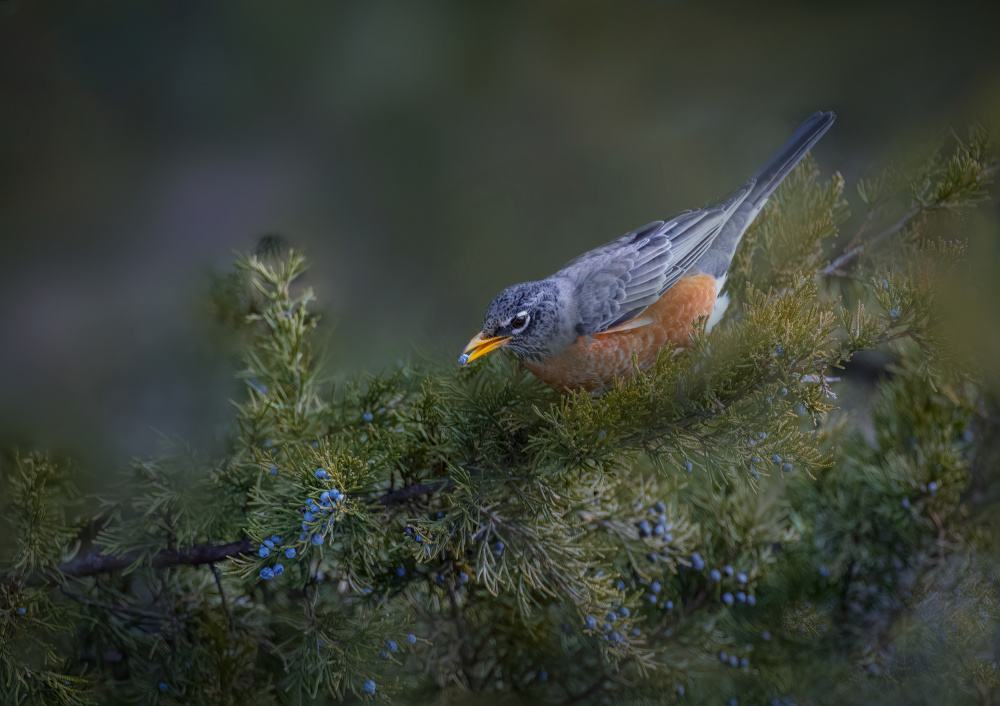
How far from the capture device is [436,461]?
0.72m

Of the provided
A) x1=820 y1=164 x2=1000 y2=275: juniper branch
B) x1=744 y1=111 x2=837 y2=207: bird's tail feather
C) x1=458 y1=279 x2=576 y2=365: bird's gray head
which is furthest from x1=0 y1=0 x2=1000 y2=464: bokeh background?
x1=458 y1=279 x2=576 y2=365: bird's gray head

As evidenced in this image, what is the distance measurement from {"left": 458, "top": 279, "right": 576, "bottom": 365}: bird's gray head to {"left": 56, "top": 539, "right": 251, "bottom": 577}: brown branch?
0.36 meters


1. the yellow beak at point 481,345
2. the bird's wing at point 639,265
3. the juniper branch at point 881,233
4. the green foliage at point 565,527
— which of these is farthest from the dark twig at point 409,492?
the juniper branch at point 881,233

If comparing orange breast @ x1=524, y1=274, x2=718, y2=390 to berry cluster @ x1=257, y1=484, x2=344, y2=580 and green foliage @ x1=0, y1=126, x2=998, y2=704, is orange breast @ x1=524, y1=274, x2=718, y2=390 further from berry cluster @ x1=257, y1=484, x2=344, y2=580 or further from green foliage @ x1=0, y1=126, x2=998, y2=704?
berry cluster @ x1=257, y1=484, x2=344, y2=580

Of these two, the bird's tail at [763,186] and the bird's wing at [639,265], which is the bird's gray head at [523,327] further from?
the bird's tail at [763,186]

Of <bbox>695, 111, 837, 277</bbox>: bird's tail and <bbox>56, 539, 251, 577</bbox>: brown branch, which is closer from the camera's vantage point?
<bbox>56, 539, 251, 577</bbox>: brown branch

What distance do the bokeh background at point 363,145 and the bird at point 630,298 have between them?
171mm

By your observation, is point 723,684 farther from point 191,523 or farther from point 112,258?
point 112,258

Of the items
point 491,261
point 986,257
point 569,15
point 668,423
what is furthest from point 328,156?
point 986,257

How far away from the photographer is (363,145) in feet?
4.47

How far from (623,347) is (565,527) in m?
0.23

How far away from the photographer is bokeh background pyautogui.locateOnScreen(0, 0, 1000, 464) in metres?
1.07

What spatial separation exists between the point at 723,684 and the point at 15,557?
0.89m

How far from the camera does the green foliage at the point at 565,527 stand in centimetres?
59
